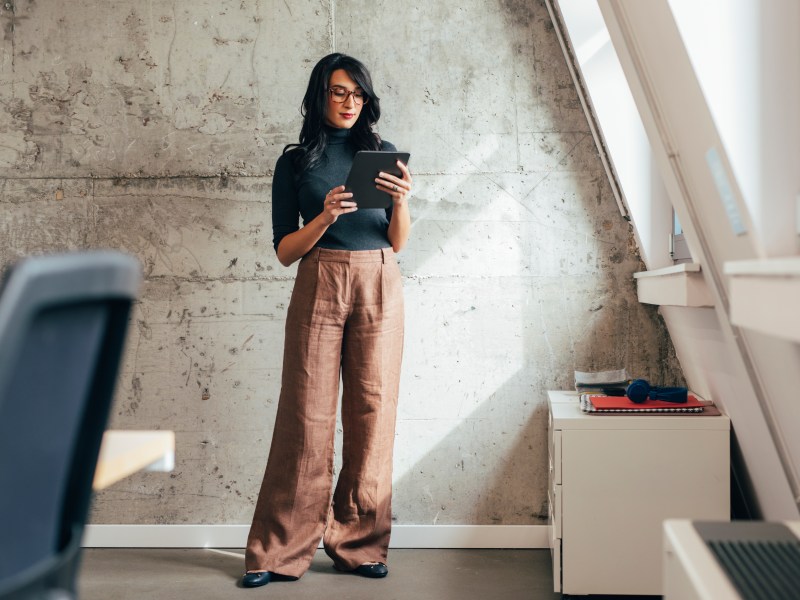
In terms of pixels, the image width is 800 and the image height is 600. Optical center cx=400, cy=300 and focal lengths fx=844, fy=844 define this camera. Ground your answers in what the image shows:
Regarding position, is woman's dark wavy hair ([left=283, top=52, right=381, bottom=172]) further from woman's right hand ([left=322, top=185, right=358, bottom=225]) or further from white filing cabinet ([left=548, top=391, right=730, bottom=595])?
white filing cabinet ([left=548, top=391, right=730, bottom=595])

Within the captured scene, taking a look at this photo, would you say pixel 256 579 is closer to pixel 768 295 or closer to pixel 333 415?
pixel 333 415

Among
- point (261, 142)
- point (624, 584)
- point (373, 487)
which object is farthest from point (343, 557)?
point (261, 142)

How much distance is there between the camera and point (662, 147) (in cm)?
215

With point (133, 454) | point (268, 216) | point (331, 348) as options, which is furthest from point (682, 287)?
point (268, 216)

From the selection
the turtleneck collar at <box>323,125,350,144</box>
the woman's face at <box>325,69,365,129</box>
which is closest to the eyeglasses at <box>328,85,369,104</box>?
the woman's face at <box>325,69,365,129</box>

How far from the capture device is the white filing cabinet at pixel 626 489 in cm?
260

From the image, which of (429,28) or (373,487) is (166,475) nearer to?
(373,487)

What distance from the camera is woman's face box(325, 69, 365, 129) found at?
2.98 m

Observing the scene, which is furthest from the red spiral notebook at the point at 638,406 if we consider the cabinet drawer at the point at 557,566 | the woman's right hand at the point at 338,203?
the woman's right hand at the point at 338,203

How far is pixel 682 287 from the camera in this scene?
2412 mm

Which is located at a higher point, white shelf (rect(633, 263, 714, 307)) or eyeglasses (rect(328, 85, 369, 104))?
eyeglasses (rect(328, 85, 369, 104))

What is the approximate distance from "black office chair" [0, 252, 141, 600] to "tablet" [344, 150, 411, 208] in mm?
1746

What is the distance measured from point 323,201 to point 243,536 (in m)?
1.45

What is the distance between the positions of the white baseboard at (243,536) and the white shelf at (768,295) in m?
2.18
